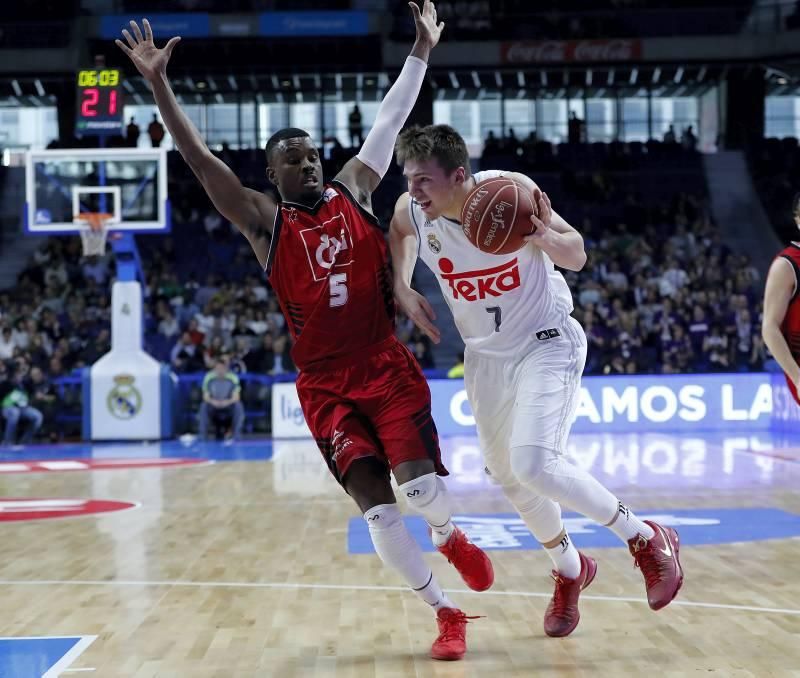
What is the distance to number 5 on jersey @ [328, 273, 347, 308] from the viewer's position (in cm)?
472

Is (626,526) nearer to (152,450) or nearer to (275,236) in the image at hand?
(275,236)

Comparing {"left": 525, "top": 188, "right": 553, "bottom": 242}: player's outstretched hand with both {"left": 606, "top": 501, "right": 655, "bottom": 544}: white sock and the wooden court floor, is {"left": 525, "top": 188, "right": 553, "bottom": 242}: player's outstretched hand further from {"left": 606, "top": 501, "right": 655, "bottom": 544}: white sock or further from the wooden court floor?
the wooden court floor

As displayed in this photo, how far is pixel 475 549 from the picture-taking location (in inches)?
194

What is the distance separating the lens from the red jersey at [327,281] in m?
4.73

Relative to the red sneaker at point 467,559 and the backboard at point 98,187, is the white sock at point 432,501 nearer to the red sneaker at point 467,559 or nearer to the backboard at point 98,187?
the red sneaker at point 467,559

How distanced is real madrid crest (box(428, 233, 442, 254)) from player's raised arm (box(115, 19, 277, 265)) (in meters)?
0.73

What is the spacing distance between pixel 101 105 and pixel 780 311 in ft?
41.6

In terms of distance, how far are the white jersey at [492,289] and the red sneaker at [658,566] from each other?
1.02m

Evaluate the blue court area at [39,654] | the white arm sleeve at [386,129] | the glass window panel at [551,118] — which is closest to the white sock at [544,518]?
the white arm sleeve at [386,129]

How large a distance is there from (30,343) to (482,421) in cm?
1640

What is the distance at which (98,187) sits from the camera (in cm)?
1745

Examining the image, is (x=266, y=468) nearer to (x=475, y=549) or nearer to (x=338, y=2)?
(x=475, y=549)

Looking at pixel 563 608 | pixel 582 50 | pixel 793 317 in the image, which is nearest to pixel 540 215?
pixel 563 608

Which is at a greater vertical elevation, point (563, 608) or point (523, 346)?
point (523, 346)
